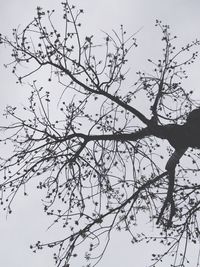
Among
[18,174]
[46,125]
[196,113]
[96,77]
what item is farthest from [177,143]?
[18,174]

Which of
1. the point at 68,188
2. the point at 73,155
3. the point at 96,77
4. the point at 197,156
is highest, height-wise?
the point at 96,77

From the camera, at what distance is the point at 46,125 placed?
6.89 m

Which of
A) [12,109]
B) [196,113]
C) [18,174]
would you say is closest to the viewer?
[196,113]

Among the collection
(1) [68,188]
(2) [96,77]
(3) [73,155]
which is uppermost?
(2) [96,77]

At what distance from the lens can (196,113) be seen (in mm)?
6125

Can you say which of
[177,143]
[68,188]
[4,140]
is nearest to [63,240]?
[68,188]

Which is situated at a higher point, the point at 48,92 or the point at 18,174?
the point at 48,92

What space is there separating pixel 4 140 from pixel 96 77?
204cm

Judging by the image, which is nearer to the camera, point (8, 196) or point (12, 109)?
point (8, 196)

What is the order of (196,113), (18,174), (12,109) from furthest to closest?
(12,109), (18,174), (196,113)

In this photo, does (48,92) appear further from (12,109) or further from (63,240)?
(63,240)

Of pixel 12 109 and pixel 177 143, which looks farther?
pixel 12 109

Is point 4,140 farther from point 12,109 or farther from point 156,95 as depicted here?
point 156,95

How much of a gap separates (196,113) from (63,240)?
3158mm
